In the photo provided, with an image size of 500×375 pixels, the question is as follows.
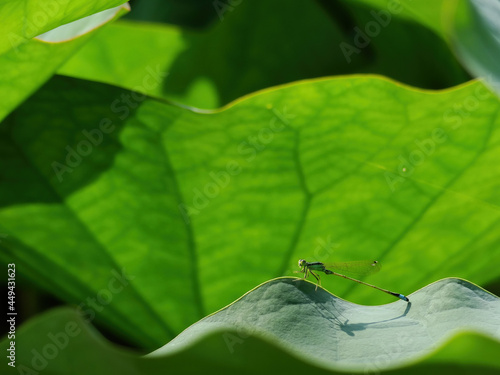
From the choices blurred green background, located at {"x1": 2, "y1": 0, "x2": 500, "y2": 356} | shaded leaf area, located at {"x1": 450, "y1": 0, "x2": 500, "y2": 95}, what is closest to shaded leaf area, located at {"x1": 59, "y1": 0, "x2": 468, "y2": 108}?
blurred green background, located at {"x1": 2, "y1": 0, "x2": 500, "y2": 356}

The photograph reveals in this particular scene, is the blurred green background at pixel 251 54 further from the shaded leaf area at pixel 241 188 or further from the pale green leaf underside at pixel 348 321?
the pale green leaf underside at pixel 348 321

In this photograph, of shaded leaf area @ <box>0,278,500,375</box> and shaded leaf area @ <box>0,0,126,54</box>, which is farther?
shaded leaf area @ <box>0,0,126,54</box>

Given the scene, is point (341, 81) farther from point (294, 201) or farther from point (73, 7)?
point (73, 7)

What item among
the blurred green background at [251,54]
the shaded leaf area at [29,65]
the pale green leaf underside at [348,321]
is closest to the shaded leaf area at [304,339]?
the pale green leaf underside at [348,321]

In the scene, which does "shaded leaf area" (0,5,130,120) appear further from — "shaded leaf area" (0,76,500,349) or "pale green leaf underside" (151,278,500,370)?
"pale green leaf underside" (151,278,500,370)

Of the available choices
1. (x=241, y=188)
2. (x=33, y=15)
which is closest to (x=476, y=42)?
(x=241, y=188)
